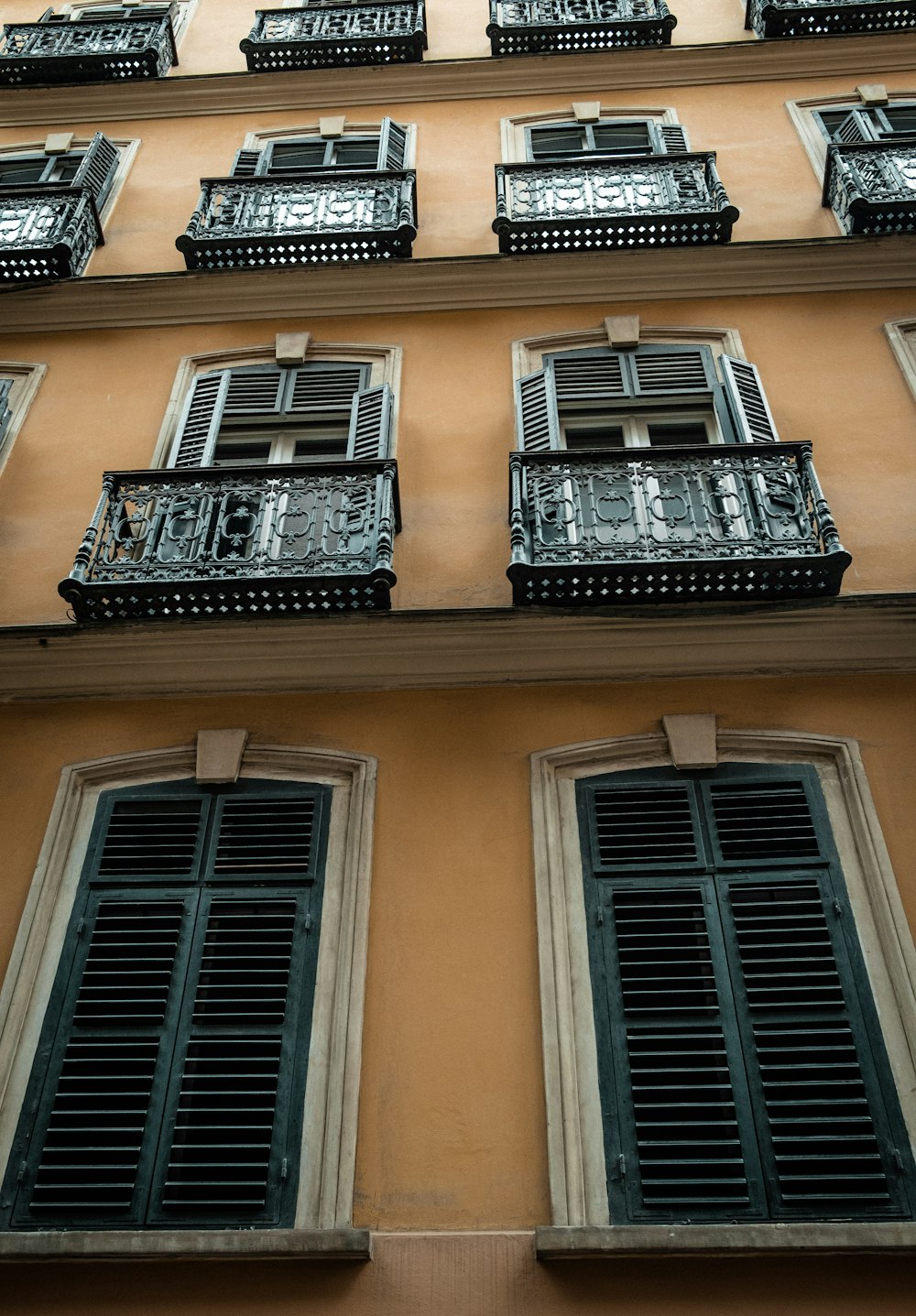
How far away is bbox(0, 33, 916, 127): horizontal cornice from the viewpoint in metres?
13.9

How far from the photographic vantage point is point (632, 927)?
6.79m

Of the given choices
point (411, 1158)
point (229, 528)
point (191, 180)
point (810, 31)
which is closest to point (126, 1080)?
point (411, 1158)

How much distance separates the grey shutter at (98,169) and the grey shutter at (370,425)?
176 inches

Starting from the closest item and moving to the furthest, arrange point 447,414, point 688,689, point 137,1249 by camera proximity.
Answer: point 137,1249 → point 688,689 → point 447,414

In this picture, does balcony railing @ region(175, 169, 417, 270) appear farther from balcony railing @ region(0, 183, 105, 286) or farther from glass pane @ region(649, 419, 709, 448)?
glass pane @ region(649, 419, 709, 448)

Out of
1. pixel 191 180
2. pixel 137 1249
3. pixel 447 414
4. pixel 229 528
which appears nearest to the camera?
pixel 137 1249

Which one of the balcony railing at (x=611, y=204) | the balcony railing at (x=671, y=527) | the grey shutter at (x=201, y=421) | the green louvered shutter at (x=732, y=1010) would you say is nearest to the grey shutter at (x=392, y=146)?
the balcony railing at (x=611, y=204)

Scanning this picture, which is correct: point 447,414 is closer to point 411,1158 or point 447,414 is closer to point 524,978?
point 524,978

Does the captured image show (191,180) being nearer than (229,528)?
No

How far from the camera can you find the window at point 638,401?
32.2ft

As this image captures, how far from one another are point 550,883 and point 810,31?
11.8 meters

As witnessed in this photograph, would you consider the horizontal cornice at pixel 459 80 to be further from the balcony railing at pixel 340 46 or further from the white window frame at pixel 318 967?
the white window frame at pixel 318 967

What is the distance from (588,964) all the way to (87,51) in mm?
13206

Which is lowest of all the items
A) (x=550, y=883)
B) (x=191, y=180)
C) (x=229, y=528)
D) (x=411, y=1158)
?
(x=411, y=1158)
